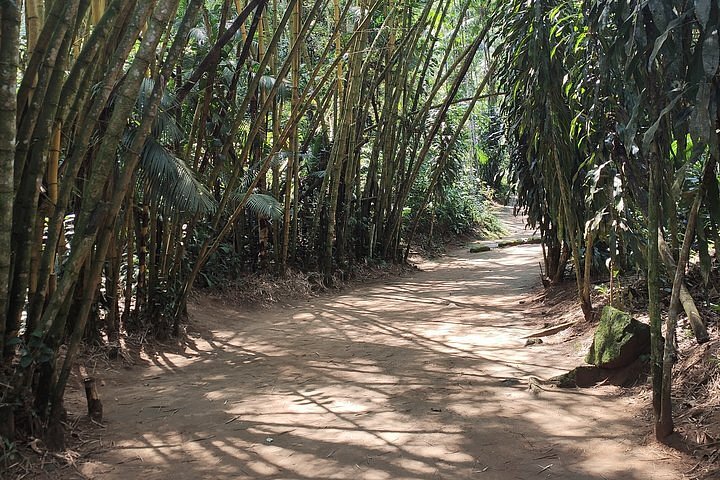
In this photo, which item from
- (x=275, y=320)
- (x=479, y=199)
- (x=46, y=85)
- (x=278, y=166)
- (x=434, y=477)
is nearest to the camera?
(x=434, y=477)

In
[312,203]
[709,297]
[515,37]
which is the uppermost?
[515,37]

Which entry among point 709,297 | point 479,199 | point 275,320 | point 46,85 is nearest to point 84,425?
point 46,85

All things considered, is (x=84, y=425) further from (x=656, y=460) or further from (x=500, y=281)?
(x=500, y=281)

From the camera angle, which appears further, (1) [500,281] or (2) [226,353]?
(1) [500,281]

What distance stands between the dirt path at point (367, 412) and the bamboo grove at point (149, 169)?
49cm

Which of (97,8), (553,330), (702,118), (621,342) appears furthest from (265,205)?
(702,118)

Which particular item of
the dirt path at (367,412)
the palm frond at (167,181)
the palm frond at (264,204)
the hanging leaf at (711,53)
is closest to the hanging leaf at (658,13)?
the hanging leaf at (711,53)

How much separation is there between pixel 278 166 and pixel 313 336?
2745 mm

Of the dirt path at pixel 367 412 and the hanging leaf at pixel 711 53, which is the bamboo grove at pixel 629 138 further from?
the dirt path at pixel 367 412

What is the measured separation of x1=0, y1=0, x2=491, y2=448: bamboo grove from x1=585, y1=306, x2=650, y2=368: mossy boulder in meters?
2.47

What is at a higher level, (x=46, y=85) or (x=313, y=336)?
(x=46, y=85)

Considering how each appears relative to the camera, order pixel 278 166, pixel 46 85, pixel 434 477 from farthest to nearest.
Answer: pixel 278 166
pixel 46 85
pixel 434 477

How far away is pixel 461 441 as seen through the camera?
8.79ft

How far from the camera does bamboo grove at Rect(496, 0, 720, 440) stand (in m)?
1.98
